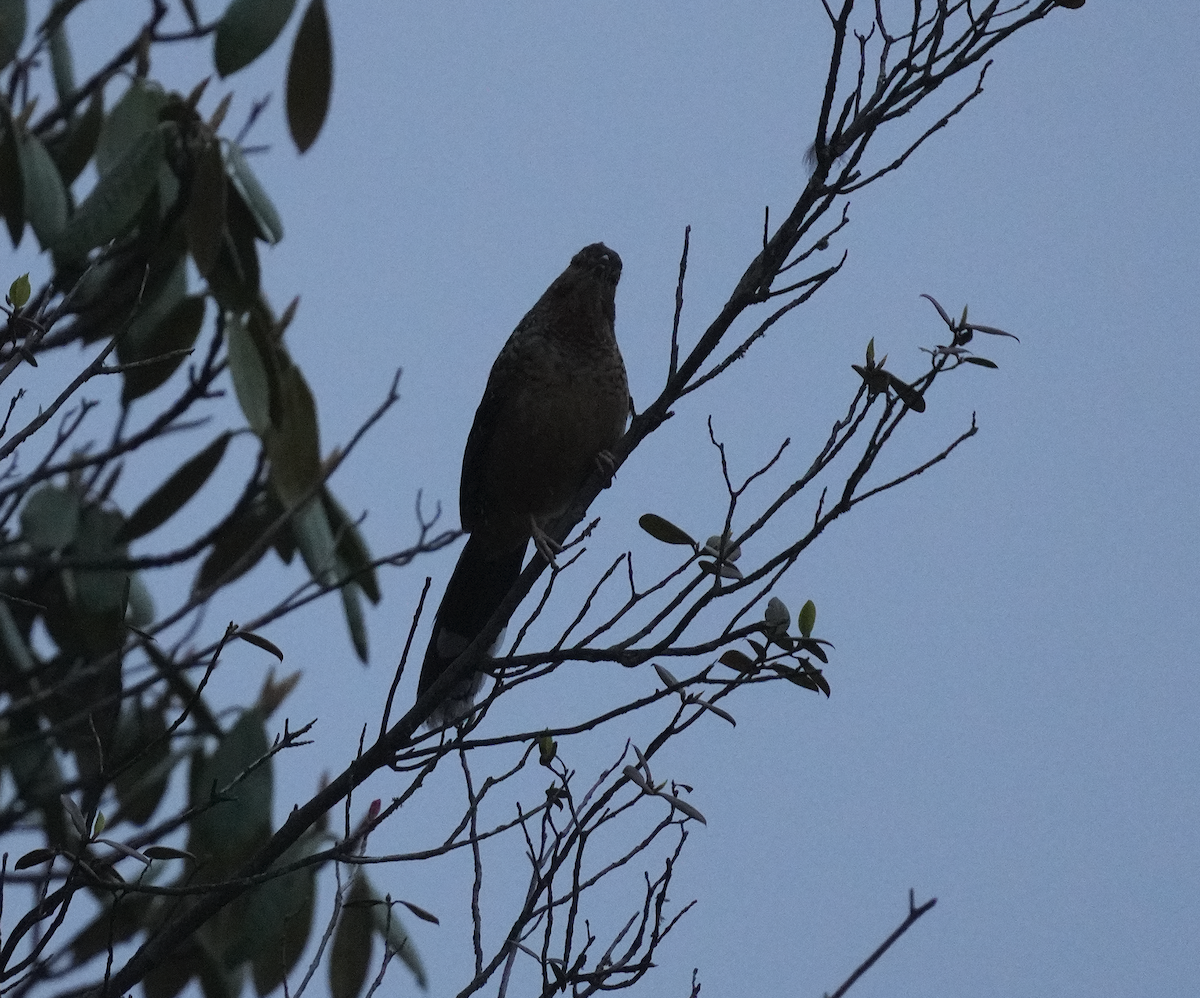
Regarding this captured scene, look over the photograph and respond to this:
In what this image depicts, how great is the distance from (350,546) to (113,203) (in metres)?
1.25

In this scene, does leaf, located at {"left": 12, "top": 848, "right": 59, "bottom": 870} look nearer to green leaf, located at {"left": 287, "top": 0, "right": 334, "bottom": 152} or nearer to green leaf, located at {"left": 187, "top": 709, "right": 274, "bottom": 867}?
green leaf, located at {"left": 187, "top": 709, "right": 274, "bottom": 867}

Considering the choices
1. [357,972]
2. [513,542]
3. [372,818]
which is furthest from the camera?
[513,542]

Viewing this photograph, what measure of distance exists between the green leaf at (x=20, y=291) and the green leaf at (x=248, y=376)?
4.08 feet

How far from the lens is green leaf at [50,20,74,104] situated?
4949 mm

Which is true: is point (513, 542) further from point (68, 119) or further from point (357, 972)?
point (68, 119)

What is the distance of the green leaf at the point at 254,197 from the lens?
451cm

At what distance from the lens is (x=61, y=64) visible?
5.00m

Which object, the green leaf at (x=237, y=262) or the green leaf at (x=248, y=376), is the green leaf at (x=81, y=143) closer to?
the green leaf at (x=237, y=262)

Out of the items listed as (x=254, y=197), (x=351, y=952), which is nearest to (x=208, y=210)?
(x=254, y=197)

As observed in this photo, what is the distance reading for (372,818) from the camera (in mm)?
3061

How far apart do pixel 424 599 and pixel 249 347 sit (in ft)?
6.16

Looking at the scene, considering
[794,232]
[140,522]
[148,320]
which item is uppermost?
[148,320]

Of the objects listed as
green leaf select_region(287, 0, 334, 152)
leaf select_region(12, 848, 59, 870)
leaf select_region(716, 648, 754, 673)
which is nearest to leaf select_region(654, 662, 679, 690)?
leaf select_region(716, 648, 754, 673)

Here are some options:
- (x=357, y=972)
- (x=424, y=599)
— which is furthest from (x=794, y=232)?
(x=357, y=972)
